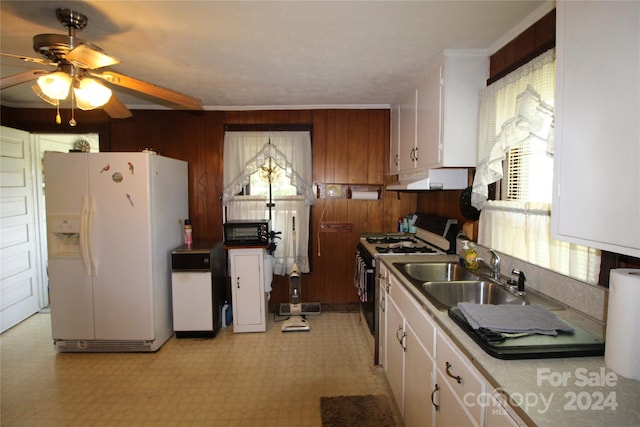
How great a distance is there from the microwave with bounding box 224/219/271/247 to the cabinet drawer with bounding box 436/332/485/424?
89.9 inches

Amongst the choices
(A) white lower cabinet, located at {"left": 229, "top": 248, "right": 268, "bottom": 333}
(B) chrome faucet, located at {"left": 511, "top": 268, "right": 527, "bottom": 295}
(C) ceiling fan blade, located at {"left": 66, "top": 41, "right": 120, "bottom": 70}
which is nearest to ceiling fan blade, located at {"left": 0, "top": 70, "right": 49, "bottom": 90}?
(C) ceiling fan blade, located at {"left": 66, "top": 41, "right": 120, "bottom": 70}

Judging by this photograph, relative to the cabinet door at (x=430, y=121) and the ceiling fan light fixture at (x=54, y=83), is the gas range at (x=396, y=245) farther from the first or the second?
the ceiling fan light fixture at (x=54, y=83)

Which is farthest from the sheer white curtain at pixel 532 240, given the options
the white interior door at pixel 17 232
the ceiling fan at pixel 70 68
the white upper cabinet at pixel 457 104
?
the white interior door at pixel 17 232

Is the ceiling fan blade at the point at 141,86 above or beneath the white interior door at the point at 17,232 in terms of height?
above

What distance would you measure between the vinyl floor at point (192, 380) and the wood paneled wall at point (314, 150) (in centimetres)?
112

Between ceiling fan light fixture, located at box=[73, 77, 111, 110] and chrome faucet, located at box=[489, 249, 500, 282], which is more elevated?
ceiling fan light fixture, located at box=[73, 77, 111, 110]

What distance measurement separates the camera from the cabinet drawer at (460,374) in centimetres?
107

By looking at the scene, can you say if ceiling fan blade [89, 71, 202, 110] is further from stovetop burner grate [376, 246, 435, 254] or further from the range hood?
stovetop burner grate [376, 246, 435, 254]

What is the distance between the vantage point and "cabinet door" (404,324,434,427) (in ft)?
4.98

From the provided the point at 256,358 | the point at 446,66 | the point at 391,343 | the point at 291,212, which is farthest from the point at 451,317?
the point at 291,212

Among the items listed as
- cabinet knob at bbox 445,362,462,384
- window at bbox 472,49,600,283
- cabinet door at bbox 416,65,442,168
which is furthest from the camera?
cabinet door at bbox 416,65,442,168

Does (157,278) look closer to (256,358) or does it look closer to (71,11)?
(256,358)

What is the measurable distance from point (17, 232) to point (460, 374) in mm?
4549

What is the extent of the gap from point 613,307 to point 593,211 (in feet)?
1.02
